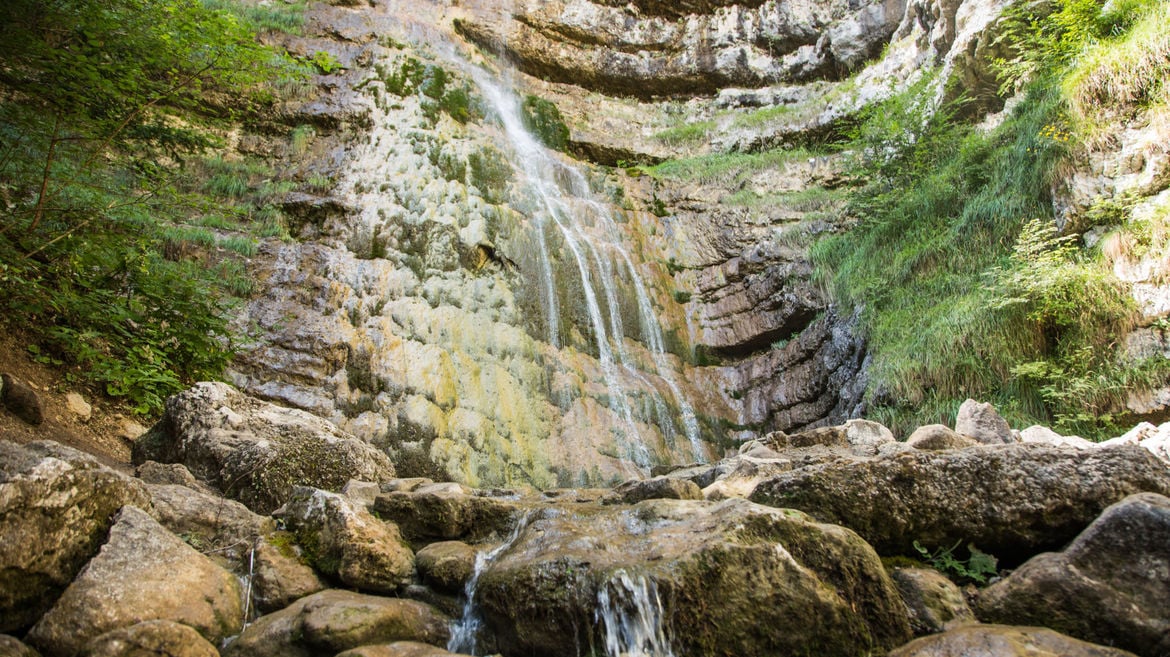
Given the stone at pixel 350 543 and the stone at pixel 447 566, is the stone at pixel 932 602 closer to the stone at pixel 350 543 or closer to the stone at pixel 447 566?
the stone at pixel 447 566

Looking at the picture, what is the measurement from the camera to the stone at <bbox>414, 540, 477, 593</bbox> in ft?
10.8

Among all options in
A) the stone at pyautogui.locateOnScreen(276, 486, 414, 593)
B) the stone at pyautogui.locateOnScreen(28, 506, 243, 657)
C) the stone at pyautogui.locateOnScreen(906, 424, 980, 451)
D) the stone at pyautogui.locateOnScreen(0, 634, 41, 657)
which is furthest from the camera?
the stone at pyautogui.locateOnScreen(906, 424, 980, 451)

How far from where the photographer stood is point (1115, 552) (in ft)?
8.27

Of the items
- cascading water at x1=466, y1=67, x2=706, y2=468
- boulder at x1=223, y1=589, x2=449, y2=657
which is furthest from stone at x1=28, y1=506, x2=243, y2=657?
cascading water at x1=466, y1=67, x2=706, y2=468

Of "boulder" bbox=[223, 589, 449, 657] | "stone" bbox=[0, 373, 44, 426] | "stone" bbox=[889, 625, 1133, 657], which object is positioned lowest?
"stone" bbox=[889, 625, 1133, 657]

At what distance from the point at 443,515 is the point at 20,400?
3.20 m

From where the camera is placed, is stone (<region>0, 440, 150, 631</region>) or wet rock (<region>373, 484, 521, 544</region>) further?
wet rock (<region>373, 484, 521, 544</region>)

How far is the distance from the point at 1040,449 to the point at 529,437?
636cm

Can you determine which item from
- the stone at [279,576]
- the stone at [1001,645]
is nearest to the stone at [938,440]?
the stone at [1001,645]

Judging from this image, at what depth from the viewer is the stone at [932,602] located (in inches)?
105

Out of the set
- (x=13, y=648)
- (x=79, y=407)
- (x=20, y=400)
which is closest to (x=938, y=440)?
(x=13, y=648)

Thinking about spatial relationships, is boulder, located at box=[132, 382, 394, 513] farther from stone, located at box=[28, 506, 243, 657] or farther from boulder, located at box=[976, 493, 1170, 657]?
boulder, located at box=[976, 493, 1170, 657]

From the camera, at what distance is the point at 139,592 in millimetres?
2711

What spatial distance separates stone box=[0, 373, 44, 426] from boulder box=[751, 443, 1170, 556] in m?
5.13
